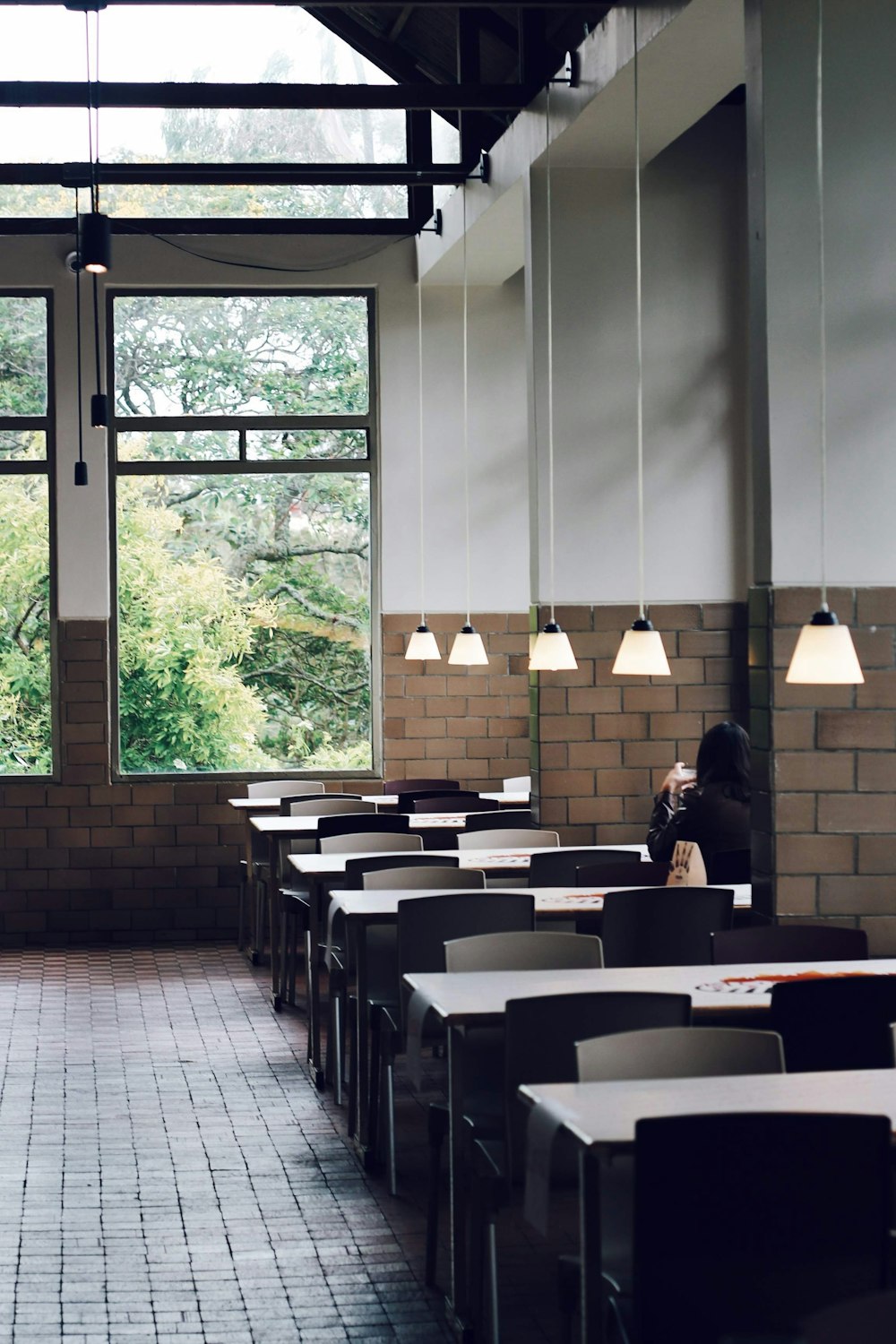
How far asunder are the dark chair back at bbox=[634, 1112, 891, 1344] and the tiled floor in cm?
148

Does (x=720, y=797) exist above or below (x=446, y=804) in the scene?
above

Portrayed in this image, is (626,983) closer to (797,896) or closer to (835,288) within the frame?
(797,896)

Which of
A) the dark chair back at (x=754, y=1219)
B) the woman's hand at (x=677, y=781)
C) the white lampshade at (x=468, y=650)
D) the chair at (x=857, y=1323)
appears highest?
the white lampshade at (x=468, y=650)

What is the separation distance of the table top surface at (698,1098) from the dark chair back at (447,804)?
236 inches

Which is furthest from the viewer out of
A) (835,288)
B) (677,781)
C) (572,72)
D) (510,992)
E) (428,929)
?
(677,781)

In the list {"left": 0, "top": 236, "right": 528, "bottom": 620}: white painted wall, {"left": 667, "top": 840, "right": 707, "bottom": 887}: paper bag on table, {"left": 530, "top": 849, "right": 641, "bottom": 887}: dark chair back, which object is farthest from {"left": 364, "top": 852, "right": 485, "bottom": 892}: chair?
{"left": 0, "top": 236, "right": 528, "bottom": 620}: white painted wall

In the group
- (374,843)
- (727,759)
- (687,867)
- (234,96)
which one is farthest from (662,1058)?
(234,96)

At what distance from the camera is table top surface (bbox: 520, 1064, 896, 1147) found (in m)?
3.12

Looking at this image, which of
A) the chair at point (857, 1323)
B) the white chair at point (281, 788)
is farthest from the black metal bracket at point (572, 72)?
the chair at point (857, 1323)

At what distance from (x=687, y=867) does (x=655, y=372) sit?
11.9 ft

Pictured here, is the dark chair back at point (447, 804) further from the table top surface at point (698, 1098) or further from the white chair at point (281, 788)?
the table top surface at point (698, 1098)

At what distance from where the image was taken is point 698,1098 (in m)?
3.27

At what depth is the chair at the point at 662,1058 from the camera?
11.3 feet

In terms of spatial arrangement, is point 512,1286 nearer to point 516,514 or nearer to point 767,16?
point 767,16
